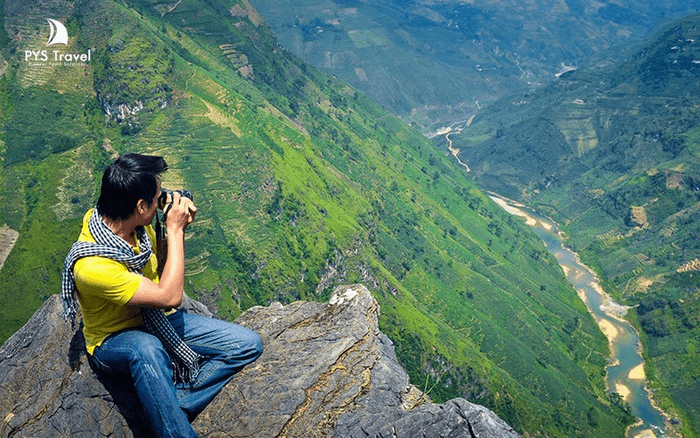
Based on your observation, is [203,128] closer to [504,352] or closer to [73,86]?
[73,86]

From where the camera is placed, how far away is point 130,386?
37.0ft

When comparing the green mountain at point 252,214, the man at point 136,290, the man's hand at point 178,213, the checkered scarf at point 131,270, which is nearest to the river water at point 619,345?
the green mountain at point 252,214

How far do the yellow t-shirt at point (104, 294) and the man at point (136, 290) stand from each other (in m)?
0.02

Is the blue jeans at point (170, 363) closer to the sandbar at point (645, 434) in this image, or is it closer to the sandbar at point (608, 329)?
the sandbar at point (645, 434)

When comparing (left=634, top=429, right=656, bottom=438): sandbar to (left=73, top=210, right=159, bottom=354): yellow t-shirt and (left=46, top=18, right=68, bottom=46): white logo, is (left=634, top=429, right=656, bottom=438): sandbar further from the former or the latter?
(left=46, top=18, right=68, bottom=46): white logo

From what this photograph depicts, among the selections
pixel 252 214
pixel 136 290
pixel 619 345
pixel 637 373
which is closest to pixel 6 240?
pixel 252 214

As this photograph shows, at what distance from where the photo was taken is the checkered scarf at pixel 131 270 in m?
9.22

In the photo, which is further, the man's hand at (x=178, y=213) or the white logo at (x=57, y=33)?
the white logo at (x=57, y=33)

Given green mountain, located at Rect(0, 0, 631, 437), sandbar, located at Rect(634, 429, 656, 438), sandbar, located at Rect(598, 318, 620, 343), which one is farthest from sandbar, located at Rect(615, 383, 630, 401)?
sandbar, located at Rect(598, 318, 620, 343)

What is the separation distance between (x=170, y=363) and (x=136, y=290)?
2073mm

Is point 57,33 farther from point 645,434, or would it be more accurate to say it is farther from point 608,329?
point 608,329

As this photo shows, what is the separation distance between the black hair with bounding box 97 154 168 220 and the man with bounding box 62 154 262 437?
0.02 metres

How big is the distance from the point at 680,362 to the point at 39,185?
459 feet

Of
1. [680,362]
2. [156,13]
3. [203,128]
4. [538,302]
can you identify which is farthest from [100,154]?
[680,362]
